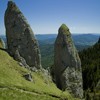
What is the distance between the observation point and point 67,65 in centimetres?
8338

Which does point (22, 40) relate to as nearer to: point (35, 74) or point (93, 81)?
point (35, 74)

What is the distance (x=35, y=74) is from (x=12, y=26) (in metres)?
16.3

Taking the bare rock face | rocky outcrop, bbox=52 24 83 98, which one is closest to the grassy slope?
the bare rock face

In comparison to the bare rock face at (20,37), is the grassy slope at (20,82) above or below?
below

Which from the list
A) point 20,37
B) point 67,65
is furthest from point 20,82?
→ point 67,65

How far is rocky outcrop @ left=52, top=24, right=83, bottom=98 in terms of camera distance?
3199 inches

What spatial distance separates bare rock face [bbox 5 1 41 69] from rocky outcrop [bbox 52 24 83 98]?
34.1ft

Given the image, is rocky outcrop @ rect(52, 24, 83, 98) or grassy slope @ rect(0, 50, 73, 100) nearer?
grassy slope @ rect(0, 50, 73, 100)

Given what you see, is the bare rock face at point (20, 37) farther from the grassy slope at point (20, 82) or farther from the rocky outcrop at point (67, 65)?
the rocky outcrop at point (67, 65)

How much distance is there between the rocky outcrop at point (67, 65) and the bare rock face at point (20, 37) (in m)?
10.4

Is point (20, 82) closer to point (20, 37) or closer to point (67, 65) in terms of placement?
point (20, 37)

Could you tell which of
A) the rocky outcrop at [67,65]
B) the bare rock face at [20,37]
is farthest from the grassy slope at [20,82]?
the rocky outcrop at [67,65]

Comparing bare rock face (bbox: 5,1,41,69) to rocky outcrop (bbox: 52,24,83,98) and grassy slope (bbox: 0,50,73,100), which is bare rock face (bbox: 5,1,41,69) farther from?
rocky outcrop (bbox: 52,24,83,98)

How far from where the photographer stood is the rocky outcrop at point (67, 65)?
81250 millimetres
